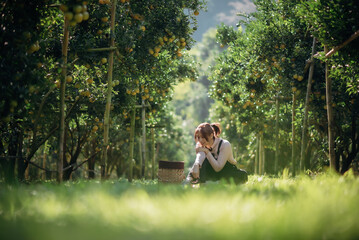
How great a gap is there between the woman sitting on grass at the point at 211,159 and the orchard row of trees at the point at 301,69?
185cm

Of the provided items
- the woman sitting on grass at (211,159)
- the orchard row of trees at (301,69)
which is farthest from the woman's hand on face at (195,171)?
the orchard row of trees at (301,69)

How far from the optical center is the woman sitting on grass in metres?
6.51

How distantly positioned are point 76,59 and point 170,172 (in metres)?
2.89

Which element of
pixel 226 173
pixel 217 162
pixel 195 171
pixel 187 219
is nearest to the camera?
pixel 187 219

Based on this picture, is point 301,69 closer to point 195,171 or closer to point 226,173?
point 226,173

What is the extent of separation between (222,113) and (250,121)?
22.5ft

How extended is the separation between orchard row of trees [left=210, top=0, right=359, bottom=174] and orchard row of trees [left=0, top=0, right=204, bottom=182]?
99.6 inches

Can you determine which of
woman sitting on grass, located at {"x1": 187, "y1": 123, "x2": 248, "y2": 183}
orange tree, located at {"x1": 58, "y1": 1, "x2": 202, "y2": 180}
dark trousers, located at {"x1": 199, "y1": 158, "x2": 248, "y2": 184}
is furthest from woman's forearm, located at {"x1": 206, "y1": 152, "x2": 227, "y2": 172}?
orange tree, located at {"x1": 58, "y1": 1, "x2": 202, "y2": 180}

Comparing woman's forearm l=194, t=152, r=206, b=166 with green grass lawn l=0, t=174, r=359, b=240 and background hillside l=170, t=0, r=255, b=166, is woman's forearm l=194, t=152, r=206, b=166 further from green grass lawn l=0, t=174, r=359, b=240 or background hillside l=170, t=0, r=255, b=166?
background hillside l=170, t=0, r=255, b=166

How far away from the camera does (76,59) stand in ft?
21.8

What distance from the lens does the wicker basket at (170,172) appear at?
21.7 ft

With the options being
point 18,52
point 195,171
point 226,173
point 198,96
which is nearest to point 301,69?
point 226,173

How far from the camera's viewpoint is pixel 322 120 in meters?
12.5

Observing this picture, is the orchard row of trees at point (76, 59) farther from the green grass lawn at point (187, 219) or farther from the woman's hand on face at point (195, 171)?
the green grass lawn at point (187, 219)
